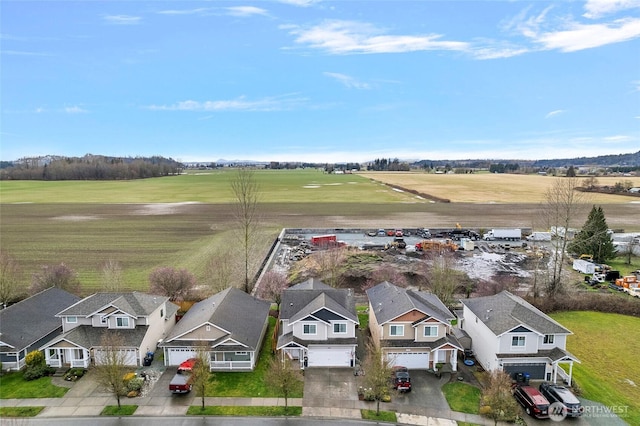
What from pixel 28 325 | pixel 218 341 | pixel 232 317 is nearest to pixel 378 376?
pixel 218 341

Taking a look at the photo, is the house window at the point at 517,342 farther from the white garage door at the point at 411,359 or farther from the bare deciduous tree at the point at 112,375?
the bare deciduous tree at the point at 112,375

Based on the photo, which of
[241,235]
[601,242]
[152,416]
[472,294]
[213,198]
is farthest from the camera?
[213,198]

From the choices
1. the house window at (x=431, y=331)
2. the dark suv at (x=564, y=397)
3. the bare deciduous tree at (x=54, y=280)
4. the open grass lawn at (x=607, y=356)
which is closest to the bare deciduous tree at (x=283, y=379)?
the house window at (x=431, y=331)

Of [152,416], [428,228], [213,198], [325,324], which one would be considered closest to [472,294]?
[325,324]

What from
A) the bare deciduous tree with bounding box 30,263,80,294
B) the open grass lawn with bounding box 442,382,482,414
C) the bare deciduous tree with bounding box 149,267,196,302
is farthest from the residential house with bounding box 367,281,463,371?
the bare deciduous tree with bounding box 30,263,80,294

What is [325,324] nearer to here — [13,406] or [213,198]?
[13,406]

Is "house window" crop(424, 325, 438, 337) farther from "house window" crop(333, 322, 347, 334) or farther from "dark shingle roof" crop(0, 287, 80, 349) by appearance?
"dark shingle roof" crop(0, 287, 80, 349)
